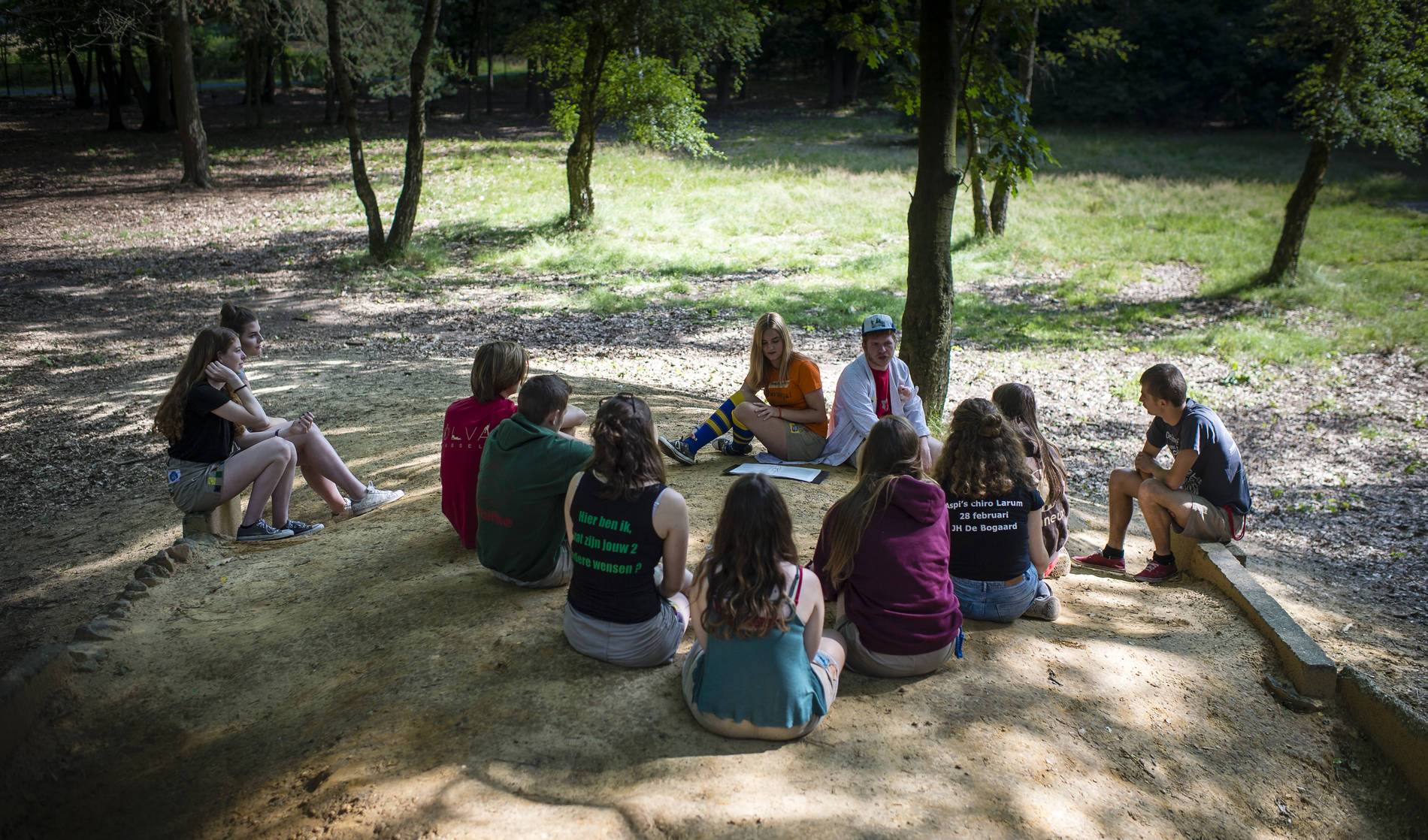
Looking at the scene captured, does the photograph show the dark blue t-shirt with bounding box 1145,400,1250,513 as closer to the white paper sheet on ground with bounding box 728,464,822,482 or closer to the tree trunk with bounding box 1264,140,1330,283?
the white paper sheet on ground with bounding box 728,464,822,482

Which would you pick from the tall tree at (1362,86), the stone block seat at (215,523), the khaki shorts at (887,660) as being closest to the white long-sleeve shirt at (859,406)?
the khaki shorts at (887,660)

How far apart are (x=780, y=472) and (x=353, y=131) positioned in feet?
41.3

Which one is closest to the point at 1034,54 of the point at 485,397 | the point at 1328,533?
the point at 1328,533

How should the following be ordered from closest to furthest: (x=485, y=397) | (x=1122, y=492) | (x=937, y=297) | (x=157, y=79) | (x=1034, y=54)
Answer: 1. (x=485, y=397)
2. (x=1122, y=492)
3. (x=937, y=297)
4. (x=1034, y=54)
5. (x=157, y=79)

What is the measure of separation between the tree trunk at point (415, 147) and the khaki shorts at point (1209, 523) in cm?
1359

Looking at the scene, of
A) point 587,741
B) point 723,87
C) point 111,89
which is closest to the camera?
point 587,741

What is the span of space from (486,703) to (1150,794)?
256 cm

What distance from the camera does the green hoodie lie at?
443 centimetres

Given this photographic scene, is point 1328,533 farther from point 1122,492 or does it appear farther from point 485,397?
point 485,397

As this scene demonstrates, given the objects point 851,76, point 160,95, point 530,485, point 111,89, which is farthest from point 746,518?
point 851,76

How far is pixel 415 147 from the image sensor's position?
639 inches

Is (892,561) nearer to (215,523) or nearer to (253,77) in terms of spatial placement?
(215,523)

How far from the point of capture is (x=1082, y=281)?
58.0ft

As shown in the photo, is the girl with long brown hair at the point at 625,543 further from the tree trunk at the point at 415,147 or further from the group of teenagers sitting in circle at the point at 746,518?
the tree trunk at the point at 415,147
